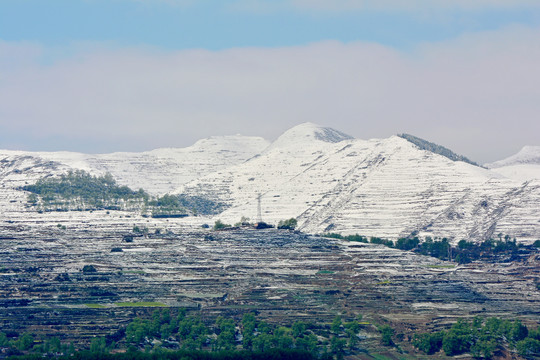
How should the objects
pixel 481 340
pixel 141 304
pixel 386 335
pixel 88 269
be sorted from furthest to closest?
pixel 88 269
pixel 141 304
pixel 386 335
pixel 481 340

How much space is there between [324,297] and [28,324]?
4286 centimetres

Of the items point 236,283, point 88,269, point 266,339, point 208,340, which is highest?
point 88,269

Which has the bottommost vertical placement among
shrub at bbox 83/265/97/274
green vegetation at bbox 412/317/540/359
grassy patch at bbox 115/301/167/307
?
green vegetation at bbox 412/317/540/359

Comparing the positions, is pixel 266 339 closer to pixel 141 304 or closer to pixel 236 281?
pixel 141 304

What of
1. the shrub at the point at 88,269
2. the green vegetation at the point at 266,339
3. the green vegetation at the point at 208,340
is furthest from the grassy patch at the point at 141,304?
the shrub at the point at 88,269

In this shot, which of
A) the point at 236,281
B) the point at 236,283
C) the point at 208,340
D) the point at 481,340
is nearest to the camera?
the point at 208,340

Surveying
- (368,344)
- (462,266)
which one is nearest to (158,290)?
(368,344)

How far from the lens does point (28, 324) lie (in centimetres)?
14000

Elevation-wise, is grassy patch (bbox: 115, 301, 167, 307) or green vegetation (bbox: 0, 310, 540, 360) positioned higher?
grassy patch (bbox: 115, 301, 167, 307)

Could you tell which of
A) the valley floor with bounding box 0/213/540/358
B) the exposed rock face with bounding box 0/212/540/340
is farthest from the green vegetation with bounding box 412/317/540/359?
the exposed rock face with bounding box 0/212/540/340

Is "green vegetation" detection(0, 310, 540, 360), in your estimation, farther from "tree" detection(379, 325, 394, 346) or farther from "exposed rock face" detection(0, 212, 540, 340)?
"exposed rock face" detection(0, 212, 540, 340)

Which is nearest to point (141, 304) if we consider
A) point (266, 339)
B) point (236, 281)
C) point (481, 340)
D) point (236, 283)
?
point (236, 283)

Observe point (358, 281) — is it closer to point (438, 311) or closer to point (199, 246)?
point (438, 311)

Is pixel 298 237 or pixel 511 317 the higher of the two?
pixel 298 237
